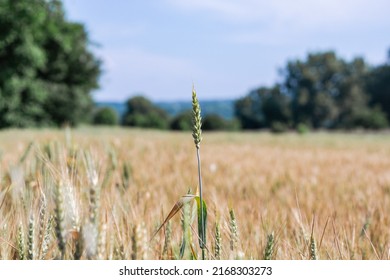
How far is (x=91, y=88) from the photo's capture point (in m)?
32.4

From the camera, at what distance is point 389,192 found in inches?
86.1

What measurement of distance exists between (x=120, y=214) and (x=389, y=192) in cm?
165

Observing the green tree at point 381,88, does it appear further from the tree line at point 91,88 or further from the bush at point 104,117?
the bush at point 104,117

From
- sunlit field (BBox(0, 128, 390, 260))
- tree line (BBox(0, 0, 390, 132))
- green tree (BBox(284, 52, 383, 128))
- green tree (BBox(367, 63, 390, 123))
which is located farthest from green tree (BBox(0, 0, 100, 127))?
green tree (BBox(367, 63, 390, 123))

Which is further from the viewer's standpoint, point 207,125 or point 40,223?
point 207,125

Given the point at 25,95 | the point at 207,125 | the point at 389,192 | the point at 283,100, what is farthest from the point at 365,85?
the point at 389,192

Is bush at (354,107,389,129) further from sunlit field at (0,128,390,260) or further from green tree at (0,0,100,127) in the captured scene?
sunlit field at (0,128,390,260)

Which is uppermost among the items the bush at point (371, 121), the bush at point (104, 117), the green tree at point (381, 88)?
the green tree at point (381, 88)

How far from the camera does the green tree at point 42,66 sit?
2052 cm

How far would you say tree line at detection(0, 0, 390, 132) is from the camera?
22.2m

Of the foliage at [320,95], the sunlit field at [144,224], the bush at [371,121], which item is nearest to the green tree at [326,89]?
the foliage at [320,95]

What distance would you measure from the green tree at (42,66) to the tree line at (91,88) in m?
0.04

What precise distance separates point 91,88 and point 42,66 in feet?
22.3
